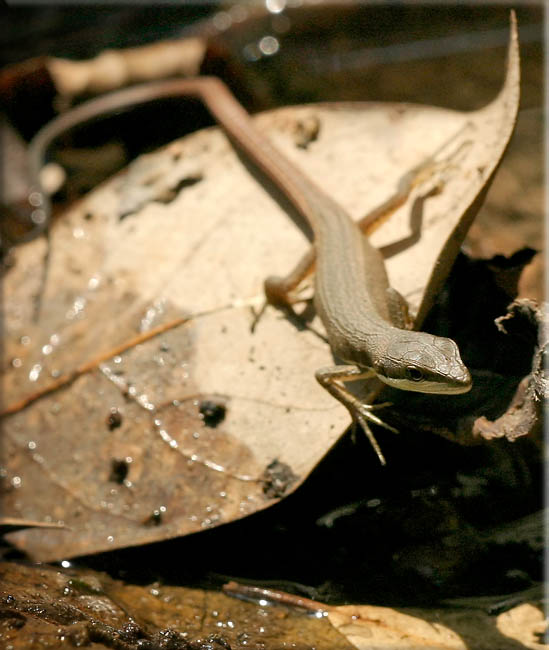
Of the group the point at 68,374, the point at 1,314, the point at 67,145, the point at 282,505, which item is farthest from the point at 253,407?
the point at 67,145

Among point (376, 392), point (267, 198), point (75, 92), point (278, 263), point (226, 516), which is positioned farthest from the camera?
point (75, 92)

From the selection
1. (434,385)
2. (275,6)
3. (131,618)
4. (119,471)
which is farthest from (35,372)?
(275,6)

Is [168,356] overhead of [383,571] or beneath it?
overhead

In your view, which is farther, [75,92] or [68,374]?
[75,92]

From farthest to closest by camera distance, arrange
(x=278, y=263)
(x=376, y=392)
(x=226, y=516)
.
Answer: (x=278, y=263) → (x=376, y=392) → (x=226, y=516)

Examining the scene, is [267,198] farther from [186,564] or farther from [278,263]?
[186,564]

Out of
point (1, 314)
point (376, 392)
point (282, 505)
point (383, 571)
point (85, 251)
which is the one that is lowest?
point (383, 571)

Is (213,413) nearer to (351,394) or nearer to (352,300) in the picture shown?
(351,394)
